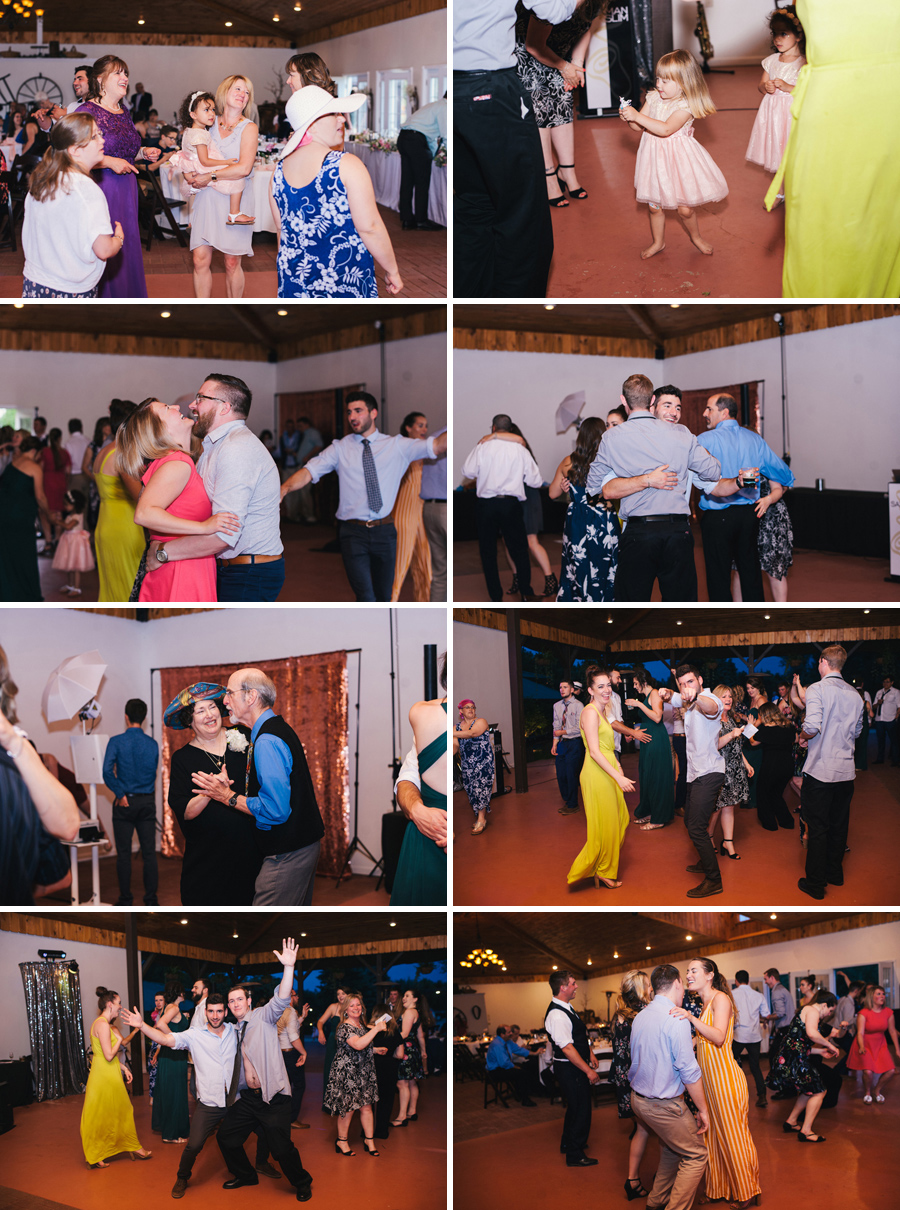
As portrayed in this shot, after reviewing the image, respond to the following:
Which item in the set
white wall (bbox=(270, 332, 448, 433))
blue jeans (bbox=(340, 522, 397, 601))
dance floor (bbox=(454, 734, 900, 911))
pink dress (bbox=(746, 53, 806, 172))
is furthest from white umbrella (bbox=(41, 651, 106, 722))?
pink dress (bbox=(746, 53, 806, 172))

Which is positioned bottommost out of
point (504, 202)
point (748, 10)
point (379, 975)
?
point (379, 975)

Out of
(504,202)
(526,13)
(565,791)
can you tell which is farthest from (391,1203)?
(526,13)

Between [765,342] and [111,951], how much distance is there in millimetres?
3228

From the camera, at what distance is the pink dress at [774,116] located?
312cm

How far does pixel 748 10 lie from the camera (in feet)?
10.2

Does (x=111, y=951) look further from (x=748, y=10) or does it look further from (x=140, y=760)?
(x=748, y=10)

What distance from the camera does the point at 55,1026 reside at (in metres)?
3.31

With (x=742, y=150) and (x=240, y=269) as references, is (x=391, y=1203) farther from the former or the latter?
(x=742, y=150)

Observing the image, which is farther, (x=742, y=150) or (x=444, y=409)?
(x=444, y=409)

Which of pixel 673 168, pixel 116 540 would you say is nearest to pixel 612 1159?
pixel 116 540

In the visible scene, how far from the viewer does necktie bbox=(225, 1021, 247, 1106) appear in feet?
10.6

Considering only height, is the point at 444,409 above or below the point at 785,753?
above

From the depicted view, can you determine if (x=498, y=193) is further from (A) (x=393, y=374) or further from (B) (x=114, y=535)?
(B) (x=114, y=535)

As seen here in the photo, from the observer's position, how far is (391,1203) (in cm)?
321
